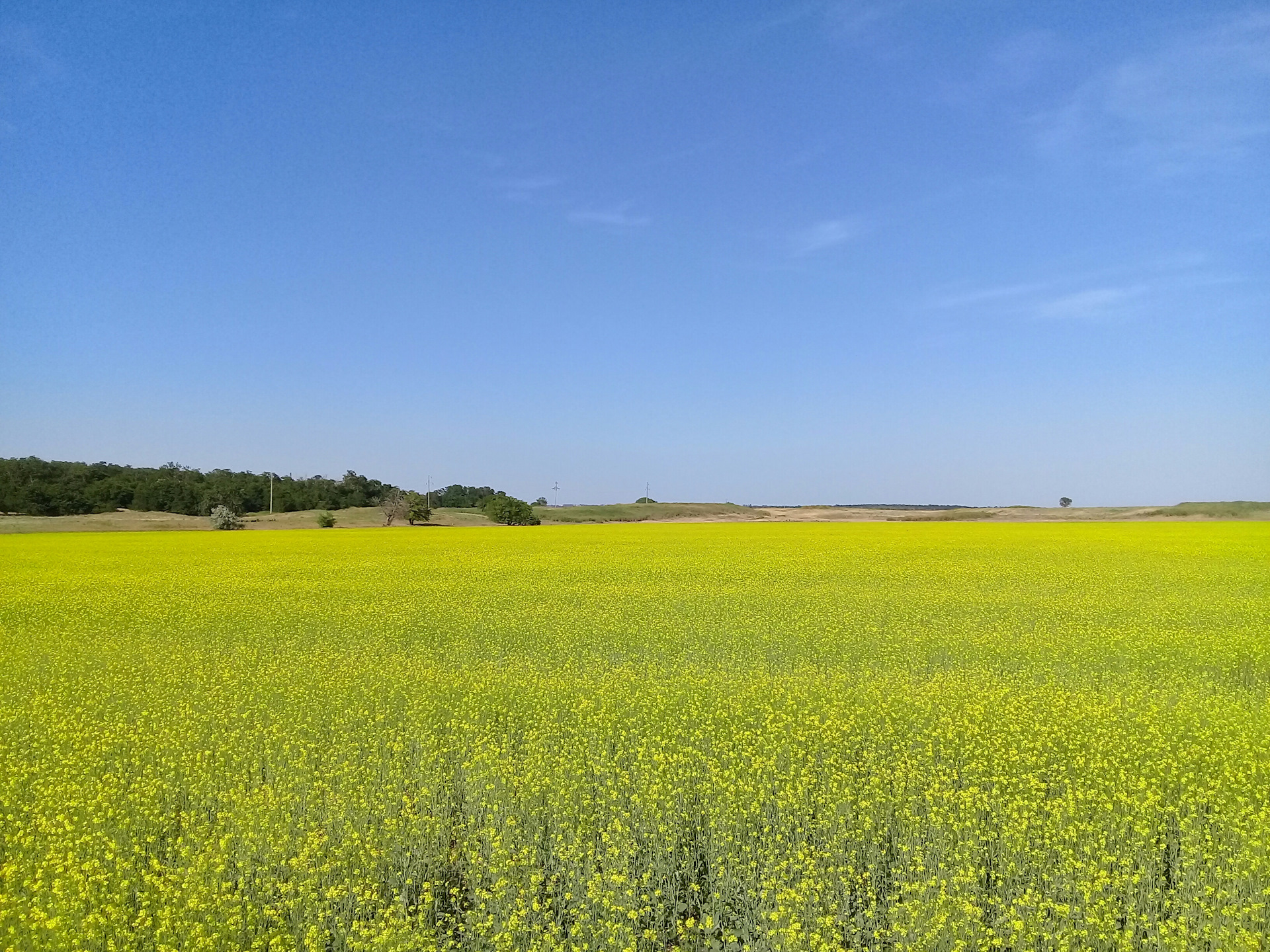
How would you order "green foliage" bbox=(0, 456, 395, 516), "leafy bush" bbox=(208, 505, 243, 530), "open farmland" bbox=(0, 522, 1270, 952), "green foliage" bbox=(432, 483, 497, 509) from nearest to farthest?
"open farmland" bbox=(0, 522, 1270, 952)
"leafy bush" bbox=(208, 505, 243, 530)
"green foliage" bbox=(0, 456, 395, 516)
"green foliage" bbox=(432, 483, 497, 509)

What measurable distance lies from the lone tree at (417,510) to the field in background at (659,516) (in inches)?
36.2

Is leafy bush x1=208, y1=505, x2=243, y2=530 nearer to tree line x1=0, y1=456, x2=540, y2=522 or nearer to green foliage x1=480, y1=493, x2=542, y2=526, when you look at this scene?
tree line x1=0, y1=456, x2=540, y2=522

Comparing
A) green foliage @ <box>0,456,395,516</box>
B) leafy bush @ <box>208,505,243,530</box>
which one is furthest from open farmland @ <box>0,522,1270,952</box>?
green foliage @ <box>0,456,395,516</box>

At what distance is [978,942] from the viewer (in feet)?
15.9

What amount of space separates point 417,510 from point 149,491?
26.6m

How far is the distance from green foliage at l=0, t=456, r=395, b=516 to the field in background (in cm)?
271

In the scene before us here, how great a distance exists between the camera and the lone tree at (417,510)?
75.5 meters

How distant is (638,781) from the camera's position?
285 inches

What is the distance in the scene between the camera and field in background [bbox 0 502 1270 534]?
61.2 metres

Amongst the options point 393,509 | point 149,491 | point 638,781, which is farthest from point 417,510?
point 638,781

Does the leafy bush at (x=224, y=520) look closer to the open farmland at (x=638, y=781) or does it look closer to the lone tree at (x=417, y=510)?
the lone tree at (x=417, y=510)

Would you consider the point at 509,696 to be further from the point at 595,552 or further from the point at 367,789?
the point at 595,552

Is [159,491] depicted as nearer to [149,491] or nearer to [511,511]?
[149,491]

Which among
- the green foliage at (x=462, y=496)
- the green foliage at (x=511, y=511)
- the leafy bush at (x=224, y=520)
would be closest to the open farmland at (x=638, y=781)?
the leafy bush at (x=224, y=520)
